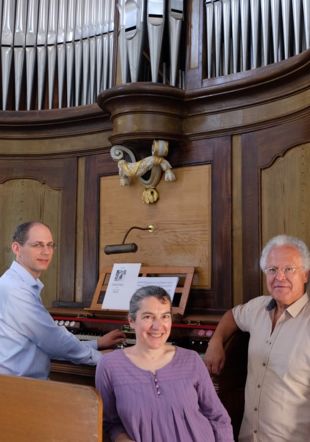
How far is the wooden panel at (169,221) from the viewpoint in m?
4.14

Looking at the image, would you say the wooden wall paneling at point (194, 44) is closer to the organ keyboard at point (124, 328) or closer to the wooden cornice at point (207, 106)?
the wooden cornice at point (207, 106)

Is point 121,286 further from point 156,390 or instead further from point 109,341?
point 156,390

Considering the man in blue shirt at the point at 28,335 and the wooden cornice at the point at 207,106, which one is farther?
the wooden cornice at the point at 207,106

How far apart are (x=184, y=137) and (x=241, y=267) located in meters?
1.06

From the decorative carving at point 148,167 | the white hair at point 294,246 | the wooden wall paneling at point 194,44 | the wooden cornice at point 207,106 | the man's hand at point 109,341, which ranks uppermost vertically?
the wooden wall paneling at point 194,44

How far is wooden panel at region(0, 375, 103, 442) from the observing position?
1808 mm

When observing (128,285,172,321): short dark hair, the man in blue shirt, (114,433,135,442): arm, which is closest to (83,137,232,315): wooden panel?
the man in blue shirt

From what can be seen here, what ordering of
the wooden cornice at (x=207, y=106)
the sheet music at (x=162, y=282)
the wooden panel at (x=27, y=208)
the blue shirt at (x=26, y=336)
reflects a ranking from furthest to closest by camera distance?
1. the wooden panel at (x=27, y=208)
2. the sheet music at (x=162, y=282)
3. the wooden cornice at (x=207, y=106)
4. the blue shirt at (x=26, y=336)

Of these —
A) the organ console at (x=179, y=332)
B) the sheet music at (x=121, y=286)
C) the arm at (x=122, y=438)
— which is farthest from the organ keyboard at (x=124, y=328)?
the arm at (x=122, y=438)

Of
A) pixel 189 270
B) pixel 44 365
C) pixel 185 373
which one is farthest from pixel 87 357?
pixel 189 270

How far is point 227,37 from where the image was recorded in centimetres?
398

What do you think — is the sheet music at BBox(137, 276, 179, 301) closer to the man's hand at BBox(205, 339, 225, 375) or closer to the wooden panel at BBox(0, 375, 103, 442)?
the man's hand at BBox(205, 339, 225, 375)

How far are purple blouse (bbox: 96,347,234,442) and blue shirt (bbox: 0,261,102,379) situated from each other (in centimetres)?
60

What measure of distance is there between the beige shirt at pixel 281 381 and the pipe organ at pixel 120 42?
6.02 ft
